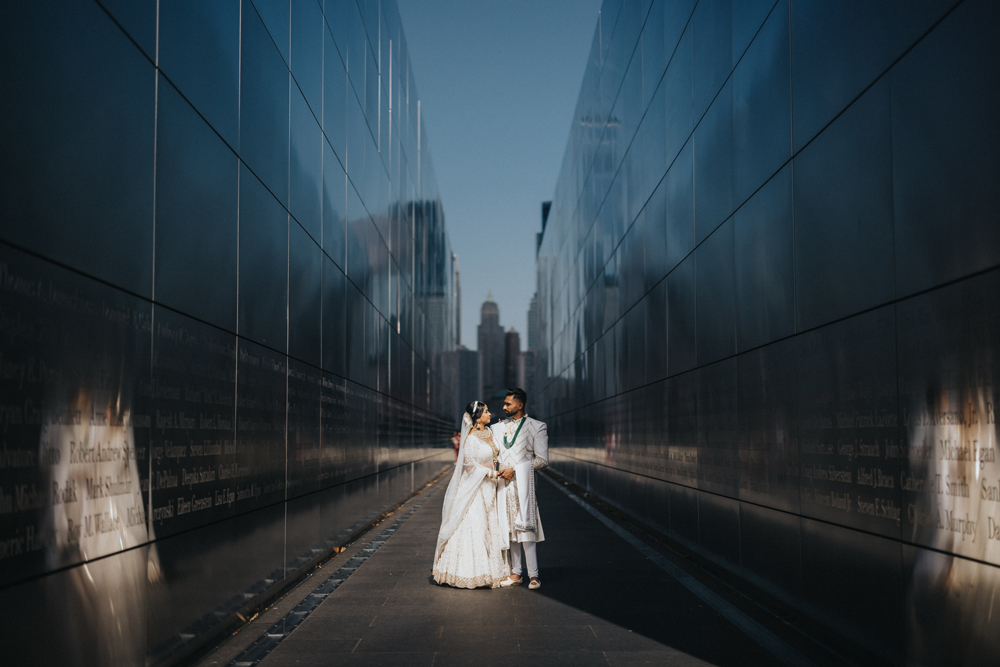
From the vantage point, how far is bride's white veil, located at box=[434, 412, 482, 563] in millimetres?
7934

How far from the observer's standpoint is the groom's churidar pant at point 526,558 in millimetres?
7816

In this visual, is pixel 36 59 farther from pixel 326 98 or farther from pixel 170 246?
pixel 326 98

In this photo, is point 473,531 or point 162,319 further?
point 473,531

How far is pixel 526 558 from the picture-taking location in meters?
7.88

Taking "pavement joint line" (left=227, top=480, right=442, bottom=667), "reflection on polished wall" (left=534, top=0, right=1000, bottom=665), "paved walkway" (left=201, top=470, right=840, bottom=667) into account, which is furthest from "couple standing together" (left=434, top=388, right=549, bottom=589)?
"reflection on polished wall" (left=534, top=0, right=1000, bottom=665)

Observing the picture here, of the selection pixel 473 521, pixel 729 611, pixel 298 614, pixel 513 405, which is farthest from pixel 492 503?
pixel 729 611

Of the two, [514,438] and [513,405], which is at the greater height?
[513,405]

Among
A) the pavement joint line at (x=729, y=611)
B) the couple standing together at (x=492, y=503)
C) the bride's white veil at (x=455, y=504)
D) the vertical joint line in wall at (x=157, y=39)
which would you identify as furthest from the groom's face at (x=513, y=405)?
→ the vertical joint line in wall at (x=157, y=39)

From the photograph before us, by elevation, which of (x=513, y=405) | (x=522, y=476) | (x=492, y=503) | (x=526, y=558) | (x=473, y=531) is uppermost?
(x=513, y=405)

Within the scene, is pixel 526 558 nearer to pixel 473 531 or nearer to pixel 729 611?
pixel 473 531

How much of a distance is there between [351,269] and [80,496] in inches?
315

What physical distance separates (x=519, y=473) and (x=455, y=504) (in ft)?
2.16

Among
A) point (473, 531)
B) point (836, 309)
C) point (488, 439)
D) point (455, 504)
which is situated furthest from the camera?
point (488, 439)

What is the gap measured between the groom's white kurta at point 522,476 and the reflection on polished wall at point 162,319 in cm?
200
